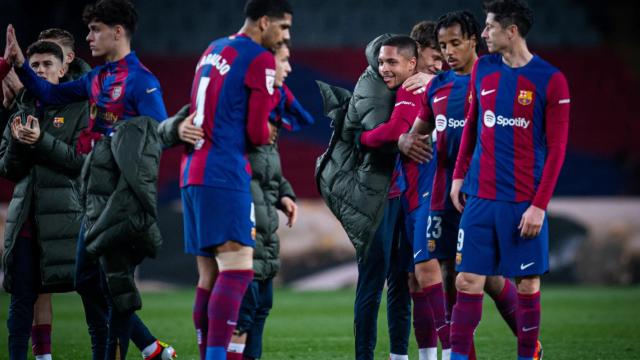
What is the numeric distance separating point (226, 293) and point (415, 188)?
5.34 ft

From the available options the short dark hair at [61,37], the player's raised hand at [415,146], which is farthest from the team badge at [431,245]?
the short dark hair at [61,37]

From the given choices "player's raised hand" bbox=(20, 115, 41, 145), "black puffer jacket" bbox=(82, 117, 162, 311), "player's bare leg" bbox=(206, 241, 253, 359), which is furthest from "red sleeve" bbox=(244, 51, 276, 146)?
"player's raised hand" bbox=(20, 115, 41, 145)

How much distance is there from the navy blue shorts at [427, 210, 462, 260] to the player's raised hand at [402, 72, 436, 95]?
71 centimetres

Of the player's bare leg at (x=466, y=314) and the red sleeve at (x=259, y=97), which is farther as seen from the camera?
the player's bare leg at (x=466, y=314)

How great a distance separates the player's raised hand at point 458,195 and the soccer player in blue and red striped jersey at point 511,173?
191mm

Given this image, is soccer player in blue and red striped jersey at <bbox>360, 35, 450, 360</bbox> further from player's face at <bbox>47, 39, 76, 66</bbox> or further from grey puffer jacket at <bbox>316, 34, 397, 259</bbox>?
player's face at <bbox>47, 39, 76, 66</bbox>

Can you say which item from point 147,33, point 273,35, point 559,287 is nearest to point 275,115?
point 273,35

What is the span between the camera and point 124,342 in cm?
494

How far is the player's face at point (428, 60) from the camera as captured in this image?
5824 millimetres

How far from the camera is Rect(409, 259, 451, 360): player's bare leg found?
5.30m

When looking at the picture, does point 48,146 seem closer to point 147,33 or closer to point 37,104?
point 37,104

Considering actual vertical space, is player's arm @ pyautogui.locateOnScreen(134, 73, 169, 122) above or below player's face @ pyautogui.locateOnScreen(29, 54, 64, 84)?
below

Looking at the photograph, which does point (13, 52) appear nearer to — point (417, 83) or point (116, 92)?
point (116, 92)

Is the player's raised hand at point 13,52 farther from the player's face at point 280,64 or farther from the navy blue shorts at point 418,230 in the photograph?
the navy blue shorts at point 418,230
